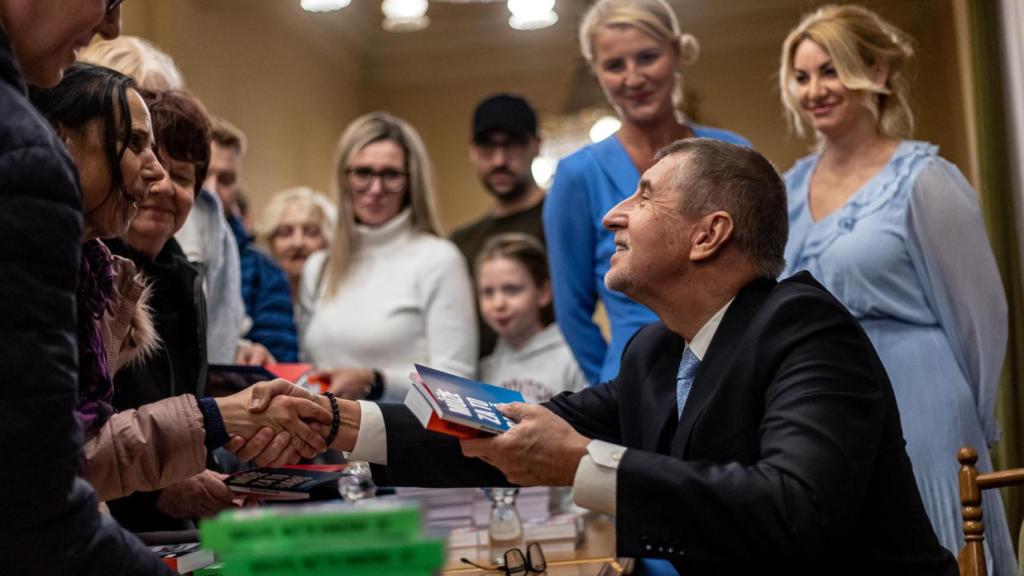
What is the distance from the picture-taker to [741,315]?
1938mm

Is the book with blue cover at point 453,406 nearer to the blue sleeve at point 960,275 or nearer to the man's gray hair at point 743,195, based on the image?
the man's gray hair at point 743,195

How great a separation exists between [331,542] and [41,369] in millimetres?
592

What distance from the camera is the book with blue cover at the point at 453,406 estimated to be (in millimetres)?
1693

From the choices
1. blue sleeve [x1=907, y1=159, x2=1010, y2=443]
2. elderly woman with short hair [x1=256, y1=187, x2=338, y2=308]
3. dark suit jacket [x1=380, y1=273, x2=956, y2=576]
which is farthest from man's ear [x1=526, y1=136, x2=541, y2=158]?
dark suit jacket [x1=380, y1=273, x2=956, y2=576]

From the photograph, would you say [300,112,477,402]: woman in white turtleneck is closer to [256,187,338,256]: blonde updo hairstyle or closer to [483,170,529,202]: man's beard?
[483,170,529,202]: man's beard

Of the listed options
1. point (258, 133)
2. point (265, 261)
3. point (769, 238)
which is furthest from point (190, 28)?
point (769, 238)

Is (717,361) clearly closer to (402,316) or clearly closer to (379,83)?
(402,316)

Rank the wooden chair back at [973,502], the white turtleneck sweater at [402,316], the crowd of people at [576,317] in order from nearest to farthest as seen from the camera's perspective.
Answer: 1. the crowd of people at [576,317]
2. the wooden chair back at [973,502]
3. the white turtleneck sweater at [402,316]

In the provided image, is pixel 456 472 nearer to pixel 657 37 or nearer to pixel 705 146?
pixel 705 146

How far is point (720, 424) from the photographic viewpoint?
1.82 meters

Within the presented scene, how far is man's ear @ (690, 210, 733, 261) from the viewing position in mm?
1995

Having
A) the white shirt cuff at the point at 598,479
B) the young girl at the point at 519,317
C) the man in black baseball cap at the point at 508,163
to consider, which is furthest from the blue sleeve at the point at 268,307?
the white shirt cuff at the point at 598,479

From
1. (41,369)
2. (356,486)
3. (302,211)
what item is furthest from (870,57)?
(302,211)

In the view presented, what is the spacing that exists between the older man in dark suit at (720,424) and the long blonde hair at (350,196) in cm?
171
